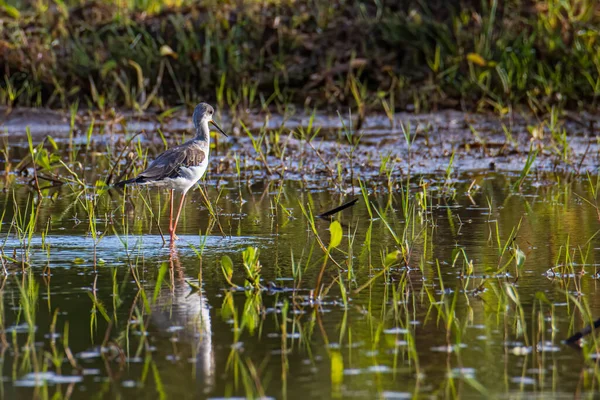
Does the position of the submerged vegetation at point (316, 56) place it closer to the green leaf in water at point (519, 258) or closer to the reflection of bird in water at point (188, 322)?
the green leaf in water at point (519, 258)

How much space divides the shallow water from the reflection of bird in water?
0.01 metres

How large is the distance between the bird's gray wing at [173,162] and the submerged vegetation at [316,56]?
4584 millimetres

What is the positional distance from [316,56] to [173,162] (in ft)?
20.0

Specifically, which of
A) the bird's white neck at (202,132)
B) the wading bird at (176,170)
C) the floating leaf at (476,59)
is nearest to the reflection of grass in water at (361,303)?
the wading bird at (176,170)

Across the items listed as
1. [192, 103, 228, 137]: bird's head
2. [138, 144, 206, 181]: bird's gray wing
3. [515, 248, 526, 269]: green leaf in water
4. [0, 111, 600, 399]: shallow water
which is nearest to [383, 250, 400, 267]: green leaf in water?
[0, 111, 600, 399]: shallow water

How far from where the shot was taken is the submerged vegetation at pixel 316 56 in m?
12.4

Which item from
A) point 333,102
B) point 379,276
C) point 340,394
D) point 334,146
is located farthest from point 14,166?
point 340,394

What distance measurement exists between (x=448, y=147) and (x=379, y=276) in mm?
5481

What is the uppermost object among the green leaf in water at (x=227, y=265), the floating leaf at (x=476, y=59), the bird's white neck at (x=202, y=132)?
the floating leaf at (x=476, y=59)

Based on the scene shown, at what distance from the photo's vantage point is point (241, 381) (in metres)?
4.12

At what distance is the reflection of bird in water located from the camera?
4316 mm

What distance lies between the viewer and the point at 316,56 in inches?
524

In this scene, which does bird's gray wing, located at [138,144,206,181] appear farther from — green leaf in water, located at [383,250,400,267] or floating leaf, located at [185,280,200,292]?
green leaf in water, located at [383,250,400,267]

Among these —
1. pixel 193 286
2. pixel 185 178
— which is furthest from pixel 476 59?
pixel 193 286
